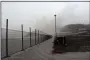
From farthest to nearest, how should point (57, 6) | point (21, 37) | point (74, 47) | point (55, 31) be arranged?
point (21, 37) → point (74, 47) → point (55, 31) → point (57, 6)

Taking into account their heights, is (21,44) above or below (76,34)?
below

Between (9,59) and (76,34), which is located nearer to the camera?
(76,34)

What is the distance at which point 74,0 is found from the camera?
2.61m

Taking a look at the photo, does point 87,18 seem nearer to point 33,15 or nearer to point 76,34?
point 76,34

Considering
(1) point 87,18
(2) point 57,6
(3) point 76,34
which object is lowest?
(3) point 76,34

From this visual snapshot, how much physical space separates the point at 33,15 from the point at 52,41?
2.64 ft

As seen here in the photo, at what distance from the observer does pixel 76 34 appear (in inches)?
124

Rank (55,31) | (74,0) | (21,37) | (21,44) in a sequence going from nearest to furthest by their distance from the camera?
(74,0) < (55,31) < (21,37) < (21,44)

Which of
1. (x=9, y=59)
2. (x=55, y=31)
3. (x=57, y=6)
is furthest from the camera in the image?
(x=9, y=59)

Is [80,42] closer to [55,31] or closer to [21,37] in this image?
[55,31]

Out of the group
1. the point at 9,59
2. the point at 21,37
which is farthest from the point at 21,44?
the point at 9,59

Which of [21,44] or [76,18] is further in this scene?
[21,44]

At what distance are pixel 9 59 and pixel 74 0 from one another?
87.8 inches

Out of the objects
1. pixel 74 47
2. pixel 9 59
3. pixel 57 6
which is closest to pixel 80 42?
pixel 74 47
